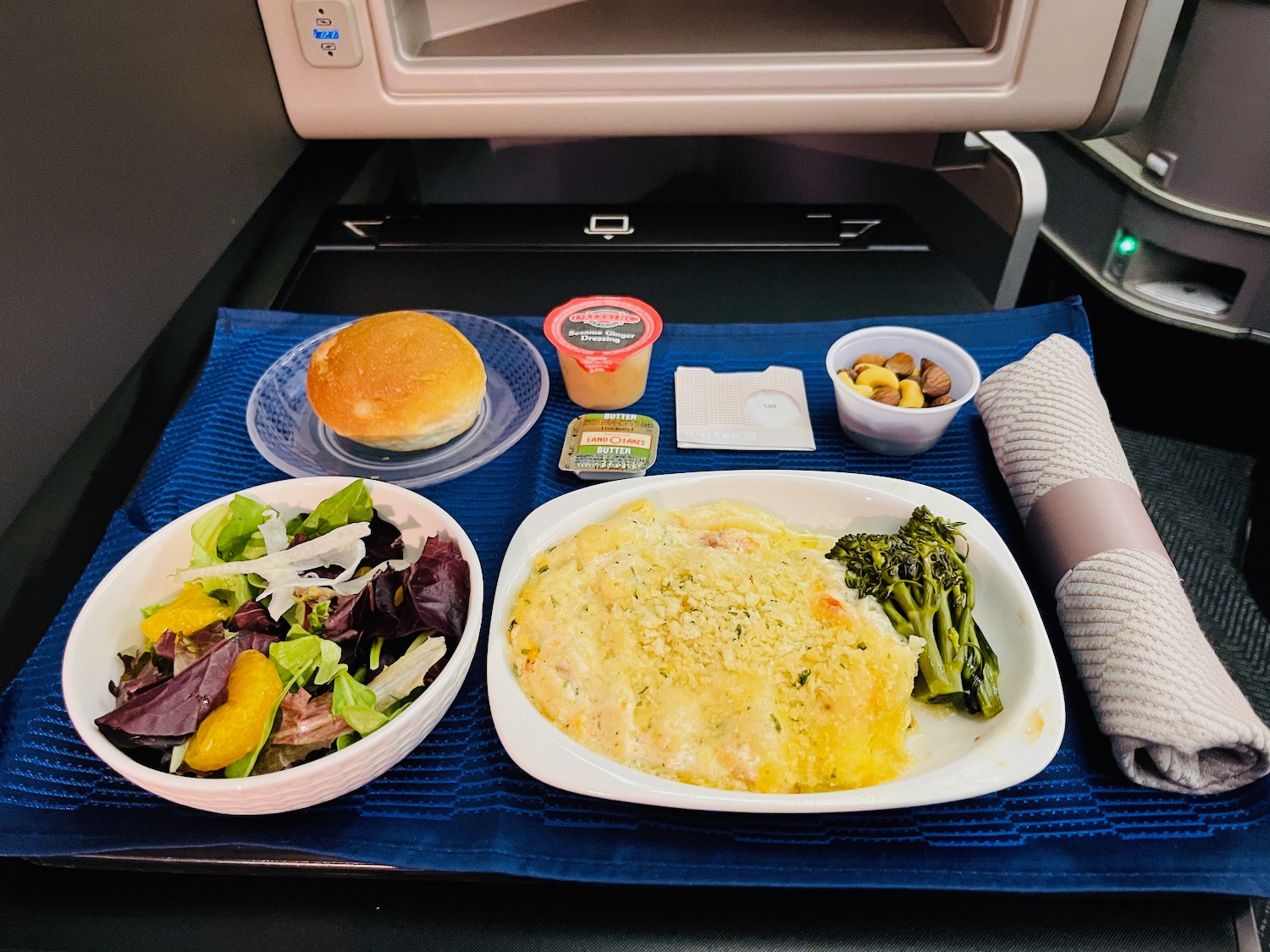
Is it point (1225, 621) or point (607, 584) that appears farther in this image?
point (1225, 621)

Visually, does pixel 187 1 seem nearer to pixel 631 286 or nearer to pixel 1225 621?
pixel 631 286

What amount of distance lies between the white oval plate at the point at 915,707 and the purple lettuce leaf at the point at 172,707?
25 centimetres

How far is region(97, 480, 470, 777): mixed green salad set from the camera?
713 millimetres

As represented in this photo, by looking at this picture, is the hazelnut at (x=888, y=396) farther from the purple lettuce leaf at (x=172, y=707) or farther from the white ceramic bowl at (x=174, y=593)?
the purple lettuce leaf at (x=172, y=707)

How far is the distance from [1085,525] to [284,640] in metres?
0.87

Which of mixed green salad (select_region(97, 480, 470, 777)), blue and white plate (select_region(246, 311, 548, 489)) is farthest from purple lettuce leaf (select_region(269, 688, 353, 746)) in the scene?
blue and white plate (select_region(246, 311, 548, 489))

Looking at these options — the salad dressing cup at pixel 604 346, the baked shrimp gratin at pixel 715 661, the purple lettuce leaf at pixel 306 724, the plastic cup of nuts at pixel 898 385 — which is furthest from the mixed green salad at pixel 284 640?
the plastic cup of nuts at pixel 898 385

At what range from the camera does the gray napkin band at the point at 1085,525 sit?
2.92 feet

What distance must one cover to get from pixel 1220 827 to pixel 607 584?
24.0 inches

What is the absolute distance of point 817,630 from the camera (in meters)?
0.83

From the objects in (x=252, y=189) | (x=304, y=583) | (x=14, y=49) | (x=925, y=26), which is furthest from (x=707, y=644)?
(x=925, y=26)

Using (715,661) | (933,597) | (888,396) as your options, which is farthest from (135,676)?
(888,396)

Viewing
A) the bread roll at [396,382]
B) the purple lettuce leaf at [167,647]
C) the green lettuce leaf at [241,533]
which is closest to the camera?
the purple lettuce leaf at [167,647]

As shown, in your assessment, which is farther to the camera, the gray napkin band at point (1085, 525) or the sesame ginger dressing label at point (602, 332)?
the sesame ginger dressing label at point (602, 332)
